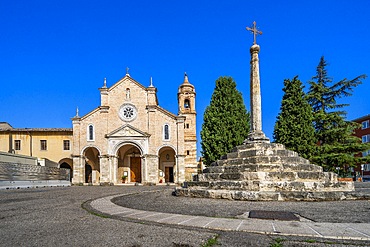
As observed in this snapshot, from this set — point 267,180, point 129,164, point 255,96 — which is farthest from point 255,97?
point 129,164

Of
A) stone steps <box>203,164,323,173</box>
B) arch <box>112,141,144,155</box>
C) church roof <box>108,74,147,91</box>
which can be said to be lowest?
stone steps <box>203,164,323,173</box>

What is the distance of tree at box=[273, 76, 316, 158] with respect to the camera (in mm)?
26734

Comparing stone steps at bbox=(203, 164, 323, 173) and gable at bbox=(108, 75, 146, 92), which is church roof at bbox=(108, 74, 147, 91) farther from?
stone steps at bbox=(203, 164, 323, 173)

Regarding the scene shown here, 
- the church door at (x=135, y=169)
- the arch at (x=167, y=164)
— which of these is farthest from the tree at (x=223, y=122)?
the church door at (x=135, y=169)

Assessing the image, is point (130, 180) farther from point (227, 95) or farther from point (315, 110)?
point (315, 110)

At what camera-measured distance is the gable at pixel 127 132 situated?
1304 inches

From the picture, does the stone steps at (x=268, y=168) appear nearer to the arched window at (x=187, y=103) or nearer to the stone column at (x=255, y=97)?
the stone column at (x=255, y=97)

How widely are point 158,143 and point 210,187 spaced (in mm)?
22668

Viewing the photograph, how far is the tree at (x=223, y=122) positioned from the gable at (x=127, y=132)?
726cm

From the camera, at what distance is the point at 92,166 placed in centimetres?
3631

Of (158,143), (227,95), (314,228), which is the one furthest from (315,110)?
(314,228)

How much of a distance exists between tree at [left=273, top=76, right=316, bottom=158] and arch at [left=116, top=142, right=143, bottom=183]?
17.3 m

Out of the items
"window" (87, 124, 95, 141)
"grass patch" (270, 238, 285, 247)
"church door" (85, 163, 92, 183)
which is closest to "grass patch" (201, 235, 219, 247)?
"grass patch" (270, 238, 285, 247)

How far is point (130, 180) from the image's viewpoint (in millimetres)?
35844
